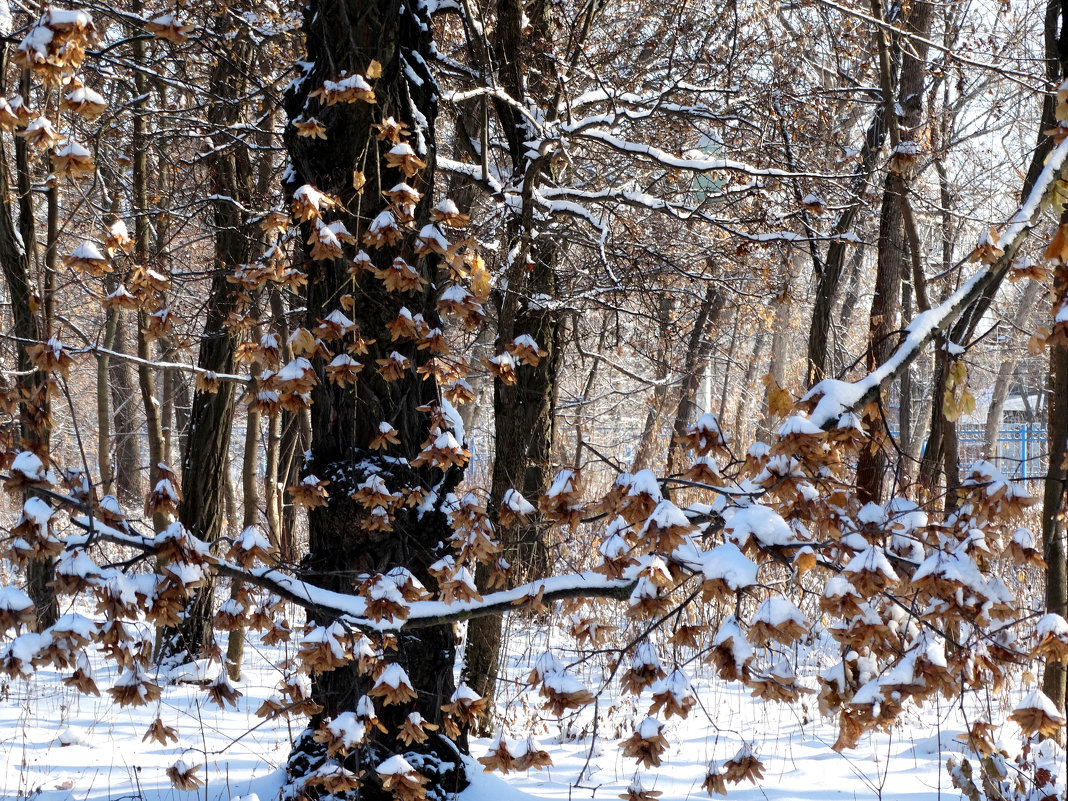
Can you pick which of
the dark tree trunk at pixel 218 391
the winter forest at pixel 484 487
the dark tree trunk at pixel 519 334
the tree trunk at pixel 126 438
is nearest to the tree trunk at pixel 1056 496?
the winter forest at pixel 484 487

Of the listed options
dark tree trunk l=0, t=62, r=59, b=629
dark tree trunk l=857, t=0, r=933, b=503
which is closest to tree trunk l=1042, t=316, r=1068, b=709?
dark tree trunk l=857, t=0, r=933, b=503

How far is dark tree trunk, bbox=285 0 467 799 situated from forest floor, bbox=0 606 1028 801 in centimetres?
50

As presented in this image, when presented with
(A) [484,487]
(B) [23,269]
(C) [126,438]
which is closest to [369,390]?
(A) [484,487]

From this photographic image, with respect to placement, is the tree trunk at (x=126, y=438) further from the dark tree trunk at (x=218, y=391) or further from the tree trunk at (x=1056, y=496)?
the tree trunk at (x=1056, y=496)

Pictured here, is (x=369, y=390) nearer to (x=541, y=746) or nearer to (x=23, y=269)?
(x=541, y=746)

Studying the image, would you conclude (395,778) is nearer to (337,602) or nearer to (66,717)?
(337,602)

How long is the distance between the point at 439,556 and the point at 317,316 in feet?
3.88

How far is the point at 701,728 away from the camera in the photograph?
6355mm

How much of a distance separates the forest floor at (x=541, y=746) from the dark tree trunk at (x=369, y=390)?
499 mm

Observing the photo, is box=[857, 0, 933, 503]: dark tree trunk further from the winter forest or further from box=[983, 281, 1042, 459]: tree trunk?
box=[983, 281, 1042, 459]: tree trunk

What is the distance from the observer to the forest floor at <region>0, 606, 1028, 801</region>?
4.68m

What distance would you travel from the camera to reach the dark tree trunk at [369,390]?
12.7ft

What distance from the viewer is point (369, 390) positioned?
3820mm

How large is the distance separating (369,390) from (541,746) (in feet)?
6.11
